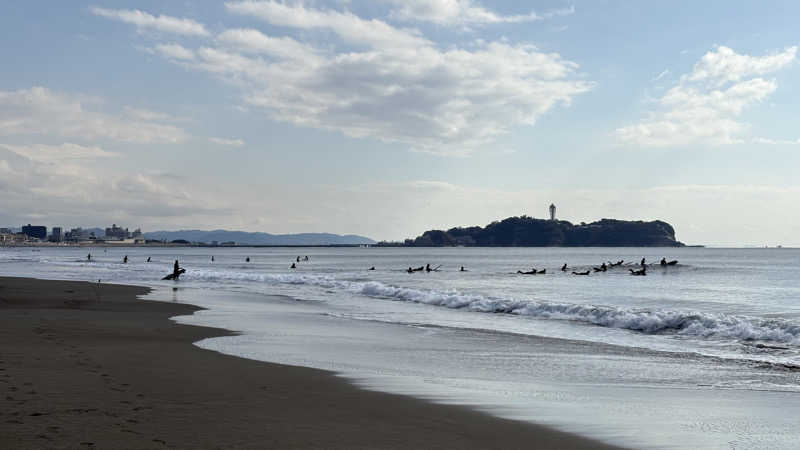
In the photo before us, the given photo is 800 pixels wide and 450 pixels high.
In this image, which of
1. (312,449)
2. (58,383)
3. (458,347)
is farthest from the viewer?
(458,347)

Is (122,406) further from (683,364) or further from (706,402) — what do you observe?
(683,364)

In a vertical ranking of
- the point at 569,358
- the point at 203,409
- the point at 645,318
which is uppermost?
the point at 203,409

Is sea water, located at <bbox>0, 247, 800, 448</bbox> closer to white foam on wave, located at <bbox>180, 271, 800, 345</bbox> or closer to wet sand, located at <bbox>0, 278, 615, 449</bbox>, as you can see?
white foam on wave, located at <bbox>180, 271, 800, 345</bbox>

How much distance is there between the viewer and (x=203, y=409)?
306 inches

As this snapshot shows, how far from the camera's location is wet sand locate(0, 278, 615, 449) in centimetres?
650

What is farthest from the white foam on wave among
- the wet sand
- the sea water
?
the wet sand

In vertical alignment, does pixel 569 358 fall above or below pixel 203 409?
below

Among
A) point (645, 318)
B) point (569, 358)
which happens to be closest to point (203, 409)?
point (569, 358)

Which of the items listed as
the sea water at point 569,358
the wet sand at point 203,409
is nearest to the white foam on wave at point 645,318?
the sea water at point 569,358

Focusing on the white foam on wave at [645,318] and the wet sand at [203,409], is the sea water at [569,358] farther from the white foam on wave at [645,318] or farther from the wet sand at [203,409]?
the wet sand at [203,409]

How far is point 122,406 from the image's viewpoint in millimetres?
7629

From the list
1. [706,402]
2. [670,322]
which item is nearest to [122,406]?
[706,402]

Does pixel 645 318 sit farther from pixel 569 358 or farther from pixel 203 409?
pixel 203 409

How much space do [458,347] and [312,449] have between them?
9.08 meters
